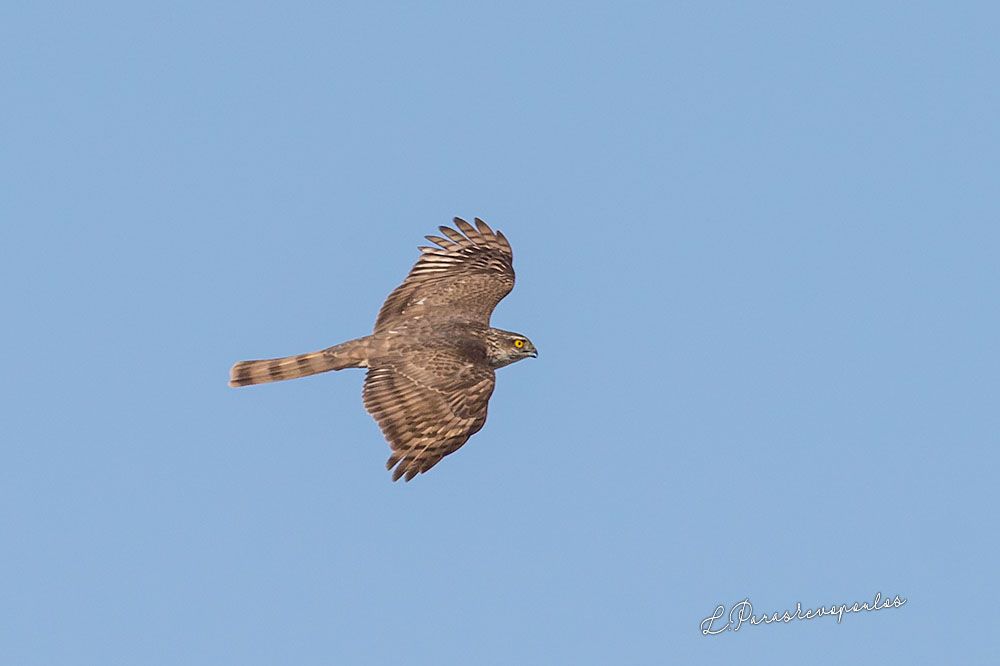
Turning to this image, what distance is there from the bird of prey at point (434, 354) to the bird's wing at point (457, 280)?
0.02 meters

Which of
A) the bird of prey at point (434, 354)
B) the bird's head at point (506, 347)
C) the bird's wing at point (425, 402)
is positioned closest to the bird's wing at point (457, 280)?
the bird of prey at point (434, 354)

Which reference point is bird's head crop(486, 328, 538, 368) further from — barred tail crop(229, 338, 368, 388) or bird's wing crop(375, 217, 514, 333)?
barred tail crop(229, 338, 368, 388)

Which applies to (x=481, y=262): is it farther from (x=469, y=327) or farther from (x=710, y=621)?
(x=710, y=621)

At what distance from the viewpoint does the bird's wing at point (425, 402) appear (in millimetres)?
25109

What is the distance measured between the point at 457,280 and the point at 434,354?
3.49 m

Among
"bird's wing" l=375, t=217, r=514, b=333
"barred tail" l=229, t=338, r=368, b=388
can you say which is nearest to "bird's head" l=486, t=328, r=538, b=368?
"bird's wing" l=375, t=217, r=514, b=333

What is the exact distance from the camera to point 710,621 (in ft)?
90.4

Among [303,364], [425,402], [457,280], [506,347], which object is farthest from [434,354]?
[457,280]

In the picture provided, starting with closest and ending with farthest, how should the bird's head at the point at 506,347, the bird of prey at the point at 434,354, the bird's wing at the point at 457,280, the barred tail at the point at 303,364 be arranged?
the bird of prey at the point at 434,354
the barred tail at the point at 303,364
the bird's head at the point at 506,347
the bird's wing at the point at 457,280

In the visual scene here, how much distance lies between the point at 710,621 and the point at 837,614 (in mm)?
1919

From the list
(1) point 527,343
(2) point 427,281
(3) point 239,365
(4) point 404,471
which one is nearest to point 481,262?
(2) point 427,281

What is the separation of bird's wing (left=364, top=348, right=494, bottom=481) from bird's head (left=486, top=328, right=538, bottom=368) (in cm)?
105

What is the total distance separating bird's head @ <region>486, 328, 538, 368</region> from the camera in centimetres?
2811

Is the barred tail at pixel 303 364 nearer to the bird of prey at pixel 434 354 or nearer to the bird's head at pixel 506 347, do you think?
the bird of prey at pixel 434 354
